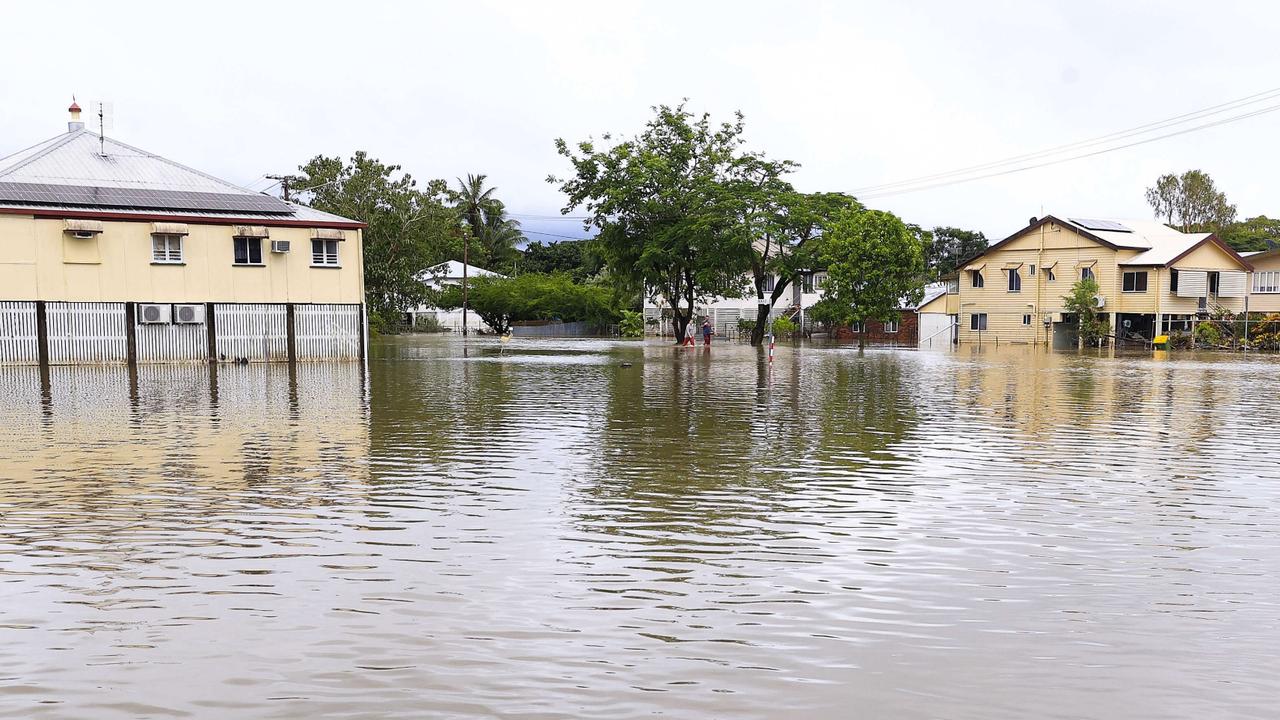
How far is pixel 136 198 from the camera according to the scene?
38.2 m

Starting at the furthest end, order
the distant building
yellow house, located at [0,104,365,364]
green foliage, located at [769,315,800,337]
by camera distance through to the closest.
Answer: the distant building, green foliage, located at [769,315,800,337], yellow house, located at [0,104,365,364]

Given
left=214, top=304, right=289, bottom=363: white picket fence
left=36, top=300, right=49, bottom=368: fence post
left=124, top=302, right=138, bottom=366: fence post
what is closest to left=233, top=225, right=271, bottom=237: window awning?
left=214, top=304, right=289, bottom=363: white picket fence

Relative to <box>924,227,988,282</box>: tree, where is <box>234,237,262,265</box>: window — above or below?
below

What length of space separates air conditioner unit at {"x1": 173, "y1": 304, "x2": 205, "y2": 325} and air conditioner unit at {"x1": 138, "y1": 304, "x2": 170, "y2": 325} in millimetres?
293

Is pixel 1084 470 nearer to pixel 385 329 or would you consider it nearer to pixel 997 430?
pixel 997 430

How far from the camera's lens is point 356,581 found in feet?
25.4

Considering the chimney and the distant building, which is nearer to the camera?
the chimney

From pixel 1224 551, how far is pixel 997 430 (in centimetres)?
880

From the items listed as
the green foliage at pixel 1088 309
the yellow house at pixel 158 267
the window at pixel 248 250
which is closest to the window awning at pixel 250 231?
the yellow house at pixel 158 267

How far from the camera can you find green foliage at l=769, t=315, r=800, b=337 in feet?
266

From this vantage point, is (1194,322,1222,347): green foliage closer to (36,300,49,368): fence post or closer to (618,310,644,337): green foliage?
(618,310,644,337): green foliage

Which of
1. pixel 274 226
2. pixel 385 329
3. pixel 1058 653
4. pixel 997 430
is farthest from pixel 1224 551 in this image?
pixel 385 329

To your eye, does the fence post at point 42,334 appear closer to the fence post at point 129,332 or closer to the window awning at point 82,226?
the fence post at point 129,332

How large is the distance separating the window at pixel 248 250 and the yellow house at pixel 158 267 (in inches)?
1.4
